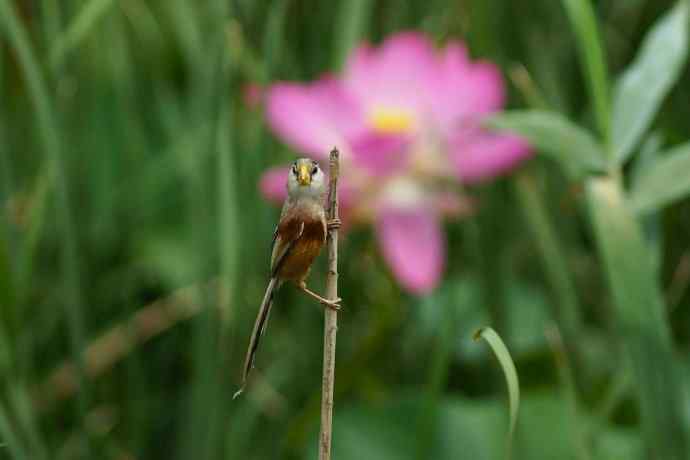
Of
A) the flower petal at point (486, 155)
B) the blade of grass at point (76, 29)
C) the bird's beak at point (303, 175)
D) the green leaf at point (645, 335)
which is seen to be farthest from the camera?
the flower petal at point (486, 155)

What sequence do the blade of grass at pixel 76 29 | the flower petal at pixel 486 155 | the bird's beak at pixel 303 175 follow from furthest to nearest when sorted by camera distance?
the flower petal at pixel 486 155 → the blade of grass at pixel 76 29 → the bird's beak at pixel 303 175

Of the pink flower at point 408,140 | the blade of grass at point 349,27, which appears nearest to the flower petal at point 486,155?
the pink flower at point 408,140

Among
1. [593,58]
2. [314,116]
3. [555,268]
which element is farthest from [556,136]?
[314,116]

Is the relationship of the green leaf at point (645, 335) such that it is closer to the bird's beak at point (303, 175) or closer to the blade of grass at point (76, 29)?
the bird's beak at point (303, 175)

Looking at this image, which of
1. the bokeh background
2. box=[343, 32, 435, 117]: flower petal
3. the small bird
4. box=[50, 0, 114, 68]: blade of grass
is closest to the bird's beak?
the small bird

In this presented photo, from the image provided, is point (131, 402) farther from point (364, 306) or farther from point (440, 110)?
point (440, 110)

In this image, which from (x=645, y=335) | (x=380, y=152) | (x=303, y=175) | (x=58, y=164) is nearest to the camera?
(x=303, y=175)

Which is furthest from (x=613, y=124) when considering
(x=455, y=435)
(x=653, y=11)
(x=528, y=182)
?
(x=653, y=11)

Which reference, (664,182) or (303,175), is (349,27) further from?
(303,175)
